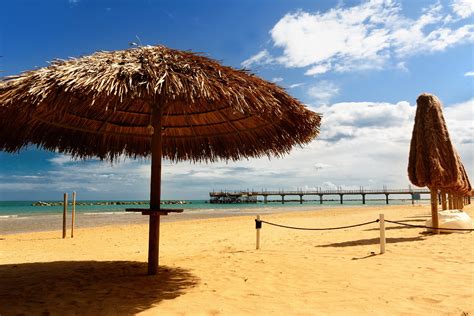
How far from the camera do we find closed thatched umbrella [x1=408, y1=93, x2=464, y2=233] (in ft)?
33.9

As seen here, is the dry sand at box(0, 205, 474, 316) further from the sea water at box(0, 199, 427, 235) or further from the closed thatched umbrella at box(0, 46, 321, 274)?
the sea water at box(0, 199, 427, 235)

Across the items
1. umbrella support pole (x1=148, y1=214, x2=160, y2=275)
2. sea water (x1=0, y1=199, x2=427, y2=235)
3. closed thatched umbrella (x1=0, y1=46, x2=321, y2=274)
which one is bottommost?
sea water (x1=0, y1=199, x2=427, y2=235)

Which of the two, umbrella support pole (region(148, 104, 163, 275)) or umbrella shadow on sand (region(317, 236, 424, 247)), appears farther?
umbrella shadow on sand (region(317, 236, 424, 247))

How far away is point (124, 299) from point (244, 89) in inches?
118

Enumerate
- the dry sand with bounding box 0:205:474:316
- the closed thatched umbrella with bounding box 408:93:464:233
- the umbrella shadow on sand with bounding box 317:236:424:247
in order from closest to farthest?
the dry sand with bounding box 0:205:474:316 < the umbrella shadow on sand with bounding box 317:236:424:247 < the closed thatched umbrella with bounding box 408:93:464:233

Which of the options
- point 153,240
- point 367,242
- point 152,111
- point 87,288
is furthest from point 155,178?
point 367,242

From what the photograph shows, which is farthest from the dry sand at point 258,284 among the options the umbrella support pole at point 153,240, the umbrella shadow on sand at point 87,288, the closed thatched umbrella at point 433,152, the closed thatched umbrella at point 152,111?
the closed thatched umbrella at point 433,152

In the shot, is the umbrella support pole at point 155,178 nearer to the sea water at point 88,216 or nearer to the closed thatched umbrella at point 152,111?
the closed thatched umbrella at point 152,111

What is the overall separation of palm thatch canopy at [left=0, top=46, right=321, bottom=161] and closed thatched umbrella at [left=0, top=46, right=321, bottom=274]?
0.01 metres

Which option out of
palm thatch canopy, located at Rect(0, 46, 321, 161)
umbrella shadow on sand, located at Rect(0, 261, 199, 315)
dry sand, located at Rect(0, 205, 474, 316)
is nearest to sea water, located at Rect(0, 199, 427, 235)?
umbrella shadow on sand, located at Rect(0, 261, 199, 315)

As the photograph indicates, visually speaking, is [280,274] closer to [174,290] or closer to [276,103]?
[174,290]

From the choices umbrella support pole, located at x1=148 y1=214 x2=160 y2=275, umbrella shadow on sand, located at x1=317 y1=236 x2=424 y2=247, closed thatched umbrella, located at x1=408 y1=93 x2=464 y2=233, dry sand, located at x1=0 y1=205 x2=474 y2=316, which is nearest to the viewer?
dry sand, located at x1=0 y1=205 x2=474 y2=316

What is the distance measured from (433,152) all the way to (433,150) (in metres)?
0.06

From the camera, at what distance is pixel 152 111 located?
18.4 ft
